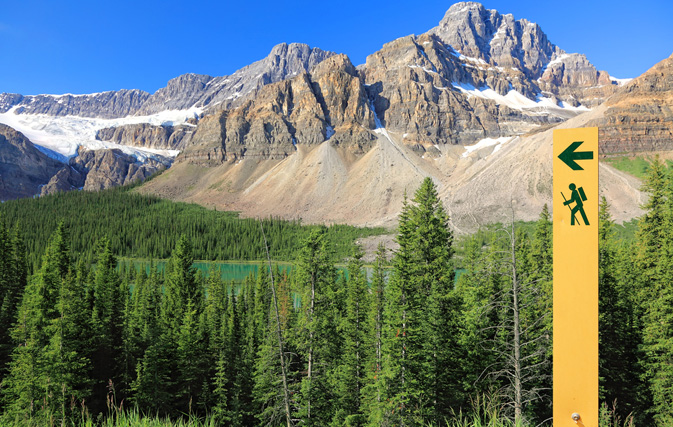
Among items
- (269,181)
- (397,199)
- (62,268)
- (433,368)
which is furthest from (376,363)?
(269,181)

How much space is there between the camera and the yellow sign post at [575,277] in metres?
3.62

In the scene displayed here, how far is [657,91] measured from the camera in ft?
523

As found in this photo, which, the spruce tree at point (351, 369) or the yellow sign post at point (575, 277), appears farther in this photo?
the spruce tree at point (351, 369)

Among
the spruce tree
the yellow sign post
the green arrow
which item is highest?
the green arrow

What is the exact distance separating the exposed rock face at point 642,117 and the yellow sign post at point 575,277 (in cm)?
16886

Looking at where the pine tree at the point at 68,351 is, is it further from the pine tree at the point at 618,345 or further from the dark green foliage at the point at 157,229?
the dark green foliage at the point at 157,229

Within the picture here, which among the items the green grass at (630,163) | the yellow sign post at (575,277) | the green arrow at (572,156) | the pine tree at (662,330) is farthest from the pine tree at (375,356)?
the green grass at (630,163)

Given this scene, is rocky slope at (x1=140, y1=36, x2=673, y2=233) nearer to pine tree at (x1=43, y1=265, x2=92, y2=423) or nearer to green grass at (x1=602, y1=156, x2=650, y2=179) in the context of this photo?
green grass at (x1=602, y1=156, x2=650, y2=179)

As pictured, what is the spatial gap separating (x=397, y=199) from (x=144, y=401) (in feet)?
Answer: 448

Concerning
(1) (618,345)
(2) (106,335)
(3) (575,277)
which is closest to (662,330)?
(1) (618,345)

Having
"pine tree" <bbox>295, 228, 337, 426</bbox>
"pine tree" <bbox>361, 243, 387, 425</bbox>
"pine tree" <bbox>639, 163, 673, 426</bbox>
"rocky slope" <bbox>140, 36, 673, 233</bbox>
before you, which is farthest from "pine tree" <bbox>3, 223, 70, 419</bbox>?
"rocky slope" <bbox>140, 36, 673, 233</bbox>

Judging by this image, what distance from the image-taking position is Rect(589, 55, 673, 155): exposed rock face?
146250 mm

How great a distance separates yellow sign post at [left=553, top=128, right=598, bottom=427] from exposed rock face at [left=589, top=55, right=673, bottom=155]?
169 m

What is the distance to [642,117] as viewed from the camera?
Answer: 498ft
